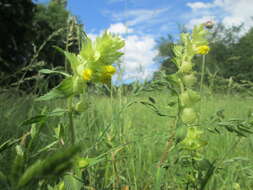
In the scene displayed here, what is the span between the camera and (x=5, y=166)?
1143 mm

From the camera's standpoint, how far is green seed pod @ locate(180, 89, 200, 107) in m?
0.75

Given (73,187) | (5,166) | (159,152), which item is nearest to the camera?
(73,187)

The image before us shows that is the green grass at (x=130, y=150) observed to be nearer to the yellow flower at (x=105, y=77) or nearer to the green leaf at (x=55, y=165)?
the yellow flower at (x=105, y=77)

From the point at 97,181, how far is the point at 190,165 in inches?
17.0

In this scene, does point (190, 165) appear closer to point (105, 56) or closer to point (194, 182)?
point (194, 182)

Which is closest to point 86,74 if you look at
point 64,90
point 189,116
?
point 64,90

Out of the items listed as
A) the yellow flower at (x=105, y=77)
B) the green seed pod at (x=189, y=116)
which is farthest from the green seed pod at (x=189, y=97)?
the yellow flower at (x=105, y=77)

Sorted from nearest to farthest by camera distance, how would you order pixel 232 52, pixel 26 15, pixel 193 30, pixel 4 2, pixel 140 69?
pixel 193 30 < pixel 140 69 < pixel 4 2 < pixel 26 15 < pixel 232 52

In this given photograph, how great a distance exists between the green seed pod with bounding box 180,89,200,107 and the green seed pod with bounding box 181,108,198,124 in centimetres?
3

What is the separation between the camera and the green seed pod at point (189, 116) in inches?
28.5

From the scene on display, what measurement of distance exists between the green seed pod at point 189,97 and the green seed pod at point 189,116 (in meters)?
0.03

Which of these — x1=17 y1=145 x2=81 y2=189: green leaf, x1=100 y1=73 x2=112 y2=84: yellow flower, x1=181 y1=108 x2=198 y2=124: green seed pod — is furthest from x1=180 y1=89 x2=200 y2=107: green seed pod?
x1=17 y1=145 x2=81 y2=189: green leaf

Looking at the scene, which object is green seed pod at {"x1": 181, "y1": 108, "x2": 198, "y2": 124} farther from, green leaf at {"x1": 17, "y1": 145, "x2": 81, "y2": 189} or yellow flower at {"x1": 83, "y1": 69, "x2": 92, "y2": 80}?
green leaf at {"x1": 17, "y1": 145, "x2": 81, "y2": 189}

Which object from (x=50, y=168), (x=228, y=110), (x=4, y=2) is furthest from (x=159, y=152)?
(x=4, y=2)
